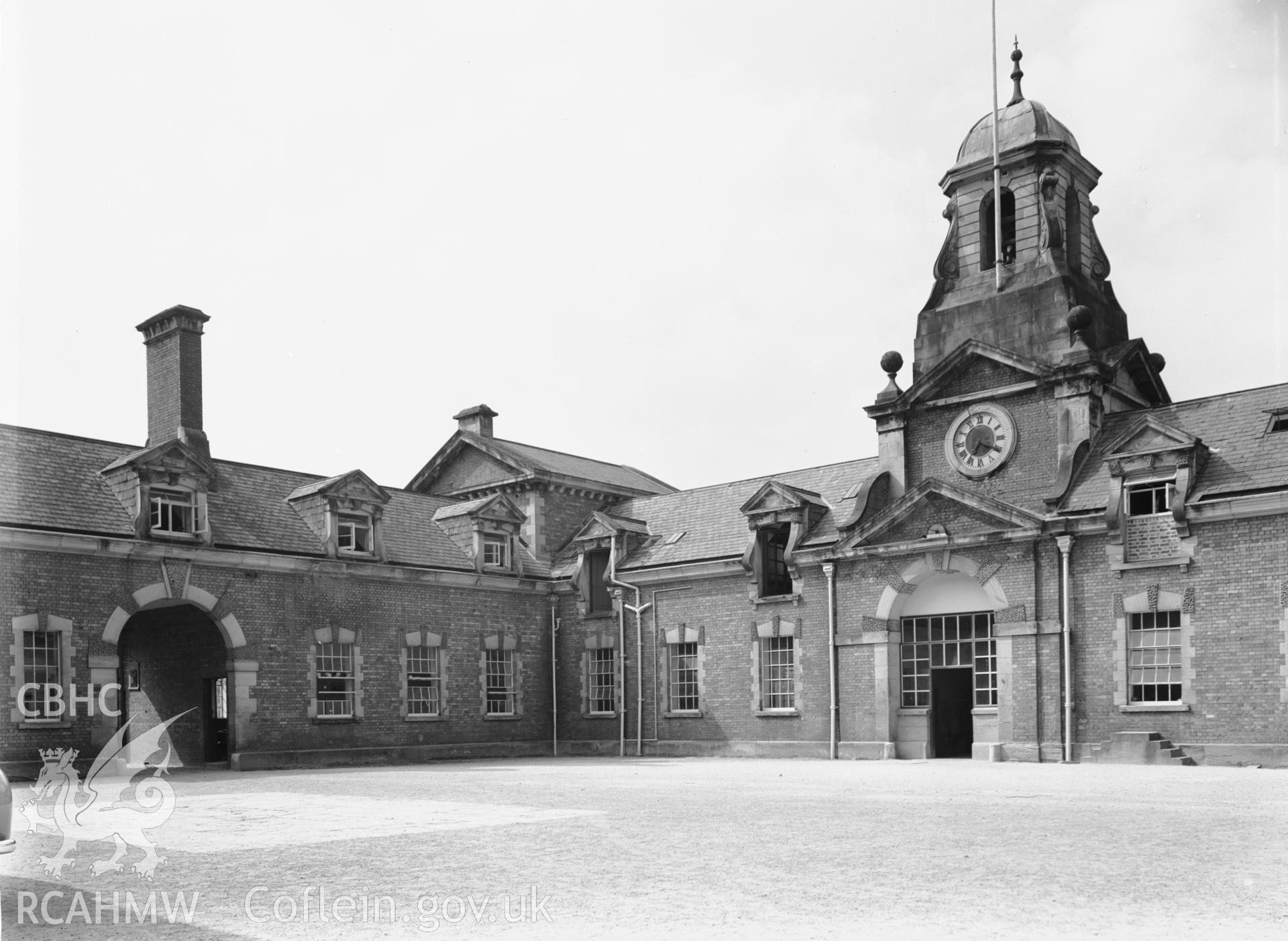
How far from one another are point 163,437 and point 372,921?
23.6m

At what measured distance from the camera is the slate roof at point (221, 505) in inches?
980

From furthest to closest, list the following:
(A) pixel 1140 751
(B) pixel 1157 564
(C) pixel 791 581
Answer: (C) pixel 791 581 < (B) pixel 1157 564 < (A) pixel 1140 751

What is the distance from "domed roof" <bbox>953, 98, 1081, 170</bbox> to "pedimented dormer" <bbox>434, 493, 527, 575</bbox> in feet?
47.6

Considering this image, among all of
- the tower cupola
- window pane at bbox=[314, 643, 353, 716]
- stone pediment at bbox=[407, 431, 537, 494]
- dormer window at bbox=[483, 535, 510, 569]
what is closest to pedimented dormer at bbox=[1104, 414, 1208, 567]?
the tower cupola

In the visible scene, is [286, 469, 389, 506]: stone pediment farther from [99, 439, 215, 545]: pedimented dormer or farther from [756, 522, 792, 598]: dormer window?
[756, 522, 792, 598]: dormer window

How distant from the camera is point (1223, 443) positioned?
82.7ft

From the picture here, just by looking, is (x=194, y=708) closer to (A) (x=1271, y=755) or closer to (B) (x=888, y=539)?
(B) (x=888, y=539)

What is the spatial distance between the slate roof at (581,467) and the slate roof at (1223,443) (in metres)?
15.6

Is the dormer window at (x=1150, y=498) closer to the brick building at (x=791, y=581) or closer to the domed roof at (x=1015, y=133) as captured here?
the brick building at (x=791, y=581)

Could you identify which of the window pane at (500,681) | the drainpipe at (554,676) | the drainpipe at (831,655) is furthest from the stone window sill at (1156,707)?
the window pane at (500,681)

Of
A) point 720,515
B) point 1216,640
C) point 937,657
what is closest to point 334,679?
point 720,515

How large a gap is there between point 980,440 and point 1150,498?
4161mm

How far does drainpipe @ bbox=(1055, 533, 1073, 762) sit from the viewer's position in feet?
82.6

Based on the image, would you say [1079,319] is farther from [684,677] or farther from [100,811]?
[100,811]
